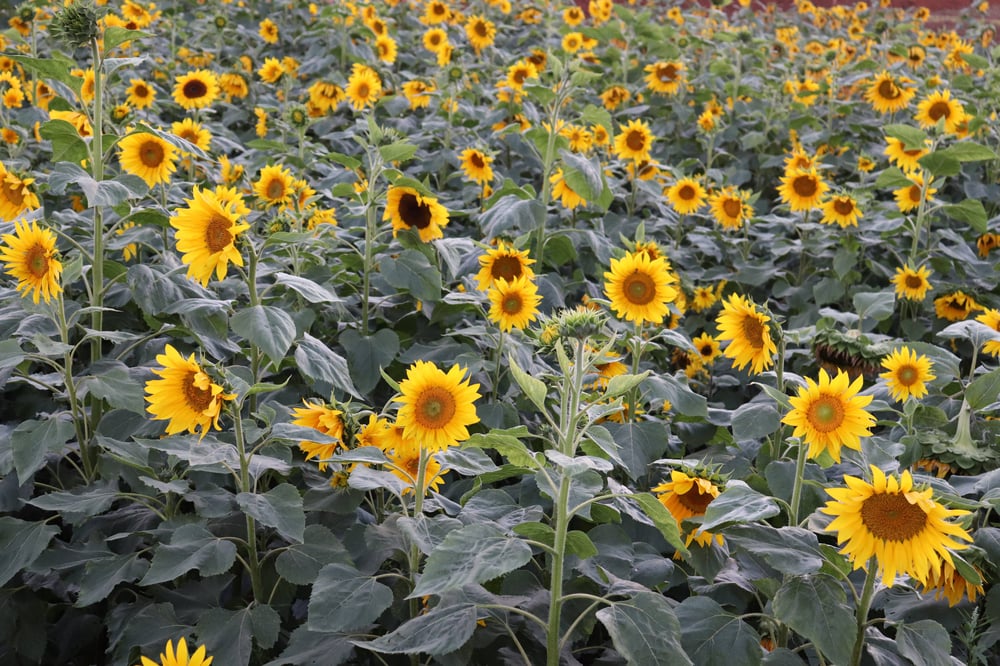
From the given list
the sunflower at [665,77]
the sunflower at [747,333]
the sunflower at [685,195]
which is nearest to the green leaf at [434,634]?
the sunflower at [747,333]

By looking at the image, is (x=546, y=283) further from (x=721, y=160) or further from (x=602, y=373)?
(x=721, y=160)

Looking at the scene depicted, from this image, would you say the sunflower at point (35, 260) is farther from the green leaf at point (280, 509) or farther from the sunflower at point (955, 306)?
the sunflower at point (955, 306)

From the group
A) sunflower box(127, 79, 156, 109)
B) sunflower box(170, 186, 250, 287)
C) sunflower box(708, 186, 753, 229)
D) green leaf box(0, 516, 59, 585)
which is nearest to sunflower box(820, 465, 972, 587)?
sunflower box(170, 186, 250, 287)

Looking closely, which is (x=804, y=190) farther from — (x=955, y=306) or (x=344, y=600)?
(x=344, y=600)

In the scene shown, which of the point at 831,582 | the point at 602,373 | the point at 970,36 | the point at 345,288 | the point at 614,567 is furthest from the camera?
the point at 970,36

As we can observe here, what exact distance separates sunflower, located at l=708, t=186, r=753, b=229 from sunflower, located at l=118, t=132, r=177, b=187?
8.67 feet

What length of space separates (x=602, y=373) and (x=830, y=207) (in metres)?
1.91

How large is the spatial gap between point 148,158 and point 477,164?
156cm

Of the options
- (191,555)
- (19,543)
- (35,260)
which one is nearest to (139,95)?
(35,260)

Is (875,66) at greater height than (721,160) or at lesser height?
greater

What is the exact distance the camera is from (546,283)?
3391 mm

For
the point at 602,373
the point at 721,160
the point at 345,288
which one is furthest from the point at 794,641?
the point at 721,160

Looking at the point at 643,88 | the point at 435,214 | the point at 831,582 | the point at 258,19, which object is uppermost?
the point at 831,582

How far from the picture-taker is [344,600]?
5.74 ft
